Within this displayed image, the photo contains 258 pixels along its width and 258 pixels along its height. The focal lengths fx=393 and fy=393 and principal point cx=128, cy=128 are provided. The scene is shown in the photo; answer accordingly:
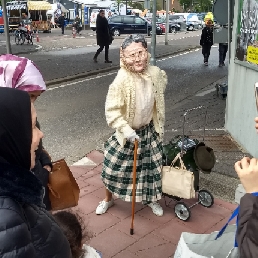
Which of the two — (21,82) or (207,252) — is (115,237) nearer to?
(207,252)

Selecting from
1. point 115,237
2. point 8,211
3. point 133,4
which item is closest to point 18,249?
point 8,211

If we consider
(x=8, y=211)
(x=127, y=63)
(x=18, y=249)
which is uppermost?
(x=127, y=63)

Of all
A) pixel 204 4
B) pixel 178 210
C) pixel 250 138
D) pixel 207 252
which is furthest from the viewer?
pixel 204 4

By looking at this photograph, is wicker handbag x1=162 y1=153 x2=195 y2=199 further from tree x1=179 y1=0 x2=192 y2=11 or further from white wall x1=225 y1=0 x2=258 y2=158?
tree x1=179 y1=0 x2=192 y2=11

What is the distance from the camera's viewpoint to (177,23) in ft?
128

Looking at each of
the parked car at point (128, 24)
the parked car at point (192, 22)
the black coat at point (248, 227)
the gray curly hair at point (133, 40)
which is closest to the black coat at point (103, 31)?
the gray curly hair at point (133, 40)

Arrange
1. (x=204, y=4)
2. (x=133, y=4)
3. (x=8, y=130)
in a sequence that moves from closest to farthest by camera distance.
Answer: (x=8, y=130) → (x=204, y=4) → (x=133, y=4)

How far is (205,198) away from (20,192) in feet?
10.1

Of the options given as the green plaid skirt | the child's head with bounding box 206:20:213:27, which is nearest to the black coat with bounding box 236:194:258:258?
the green plaid skirt

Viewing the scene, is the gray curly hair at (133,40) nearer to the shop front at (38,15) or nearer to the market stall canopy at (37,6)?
the shop front at (38,15)

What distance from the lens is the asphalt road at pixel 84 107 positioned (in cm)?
640

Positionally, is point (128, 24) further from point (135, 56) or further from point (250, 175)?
point (250, 175)

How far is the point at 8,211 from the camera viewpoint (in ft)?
4.58

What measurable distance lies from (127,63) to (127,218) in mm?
1580
